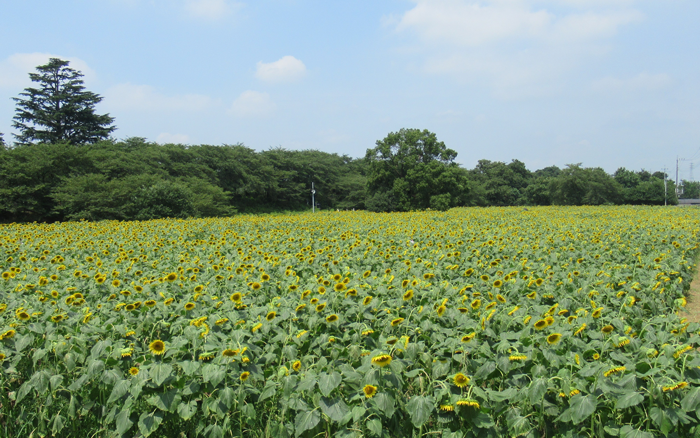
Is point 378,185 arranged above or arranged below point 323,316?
above

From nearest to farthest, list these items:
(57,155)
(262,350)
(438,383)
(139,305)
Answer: (438,383), (262,350), (139,305), (57,155)

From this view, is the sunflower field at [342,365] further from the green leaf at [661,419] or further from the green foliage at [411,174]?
the green foliage at [411,174]

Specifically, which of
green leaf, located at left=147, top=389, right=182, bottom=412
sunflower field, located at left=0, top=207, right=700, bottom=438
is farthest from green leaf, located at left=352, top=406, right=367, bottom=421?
green leaf, located at left=147, top=389, right=182, bottom=412

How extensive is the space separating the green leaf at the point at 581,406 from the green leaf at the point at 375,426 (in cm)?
81

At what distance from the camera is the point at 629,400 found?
1.71 metres

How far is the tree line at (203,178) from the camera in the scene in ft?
68.9

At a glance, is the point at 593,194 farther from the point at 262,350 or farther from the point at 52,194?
the point at 262,350

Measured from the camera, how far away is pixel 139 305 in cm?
289

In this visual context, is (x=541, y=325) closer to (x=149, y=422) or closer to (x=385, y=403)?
(x=385, y=403)

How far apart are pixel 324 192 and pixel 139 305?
4681cm

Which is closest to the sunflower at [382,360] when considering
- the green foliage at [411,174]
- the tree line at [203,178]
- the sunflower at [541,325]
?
the sunflower at [541,325]

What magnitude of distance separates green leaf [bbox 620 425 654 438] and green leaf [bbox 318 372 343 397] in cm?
120

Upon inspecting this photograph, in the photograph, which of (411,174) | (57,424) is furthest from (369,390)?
(411,174)

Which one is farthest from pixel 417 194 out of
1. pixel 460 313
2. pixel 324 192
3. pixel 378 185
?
pixel 460 313
